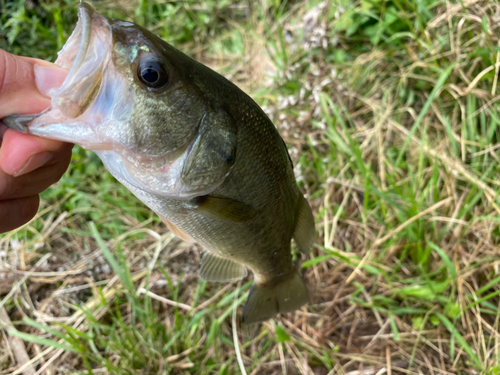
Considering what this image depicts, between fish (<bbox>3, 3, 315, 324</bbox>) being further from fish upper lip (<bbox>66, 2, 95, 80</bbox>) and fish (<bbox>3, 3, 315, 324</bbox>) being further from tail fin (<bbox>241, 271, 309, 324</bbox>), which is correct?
tail fin (<bbox>241, 271, 309, 324</bbox>)

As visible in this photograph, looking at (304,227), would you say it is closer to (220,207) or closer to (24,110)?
(220,207)

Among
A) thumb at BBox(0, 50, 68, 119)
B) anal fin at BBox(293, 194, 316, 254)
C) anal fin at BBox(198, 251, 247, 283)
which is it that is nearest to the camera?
thumb at BBox(0, 50, 68, 119)

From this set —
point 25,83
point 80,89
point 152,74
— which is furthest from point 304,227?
point 25,83

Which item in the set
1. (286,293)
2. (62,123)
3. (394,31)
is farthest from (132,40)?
(394,31)

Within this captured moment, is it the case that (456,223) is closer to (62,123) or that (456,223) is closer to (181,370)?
(181,370)

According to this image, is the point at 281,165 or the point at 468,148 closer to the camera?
the point at 281,165

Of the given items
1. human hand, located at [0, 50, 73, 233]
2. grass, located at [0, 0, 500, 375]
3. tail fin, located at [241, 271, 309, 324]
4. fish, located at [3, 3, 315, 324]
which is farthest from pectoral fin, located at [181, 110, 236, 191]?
grass, located at [0, 0, 500, 375]
